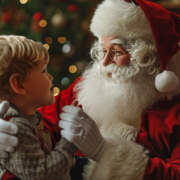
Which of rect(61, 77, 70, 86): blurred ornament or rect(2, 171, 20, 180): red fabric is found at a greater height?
rect(2, 171, 20, 180): red fabric

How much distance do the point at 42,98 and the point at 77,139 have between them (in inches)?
8.0

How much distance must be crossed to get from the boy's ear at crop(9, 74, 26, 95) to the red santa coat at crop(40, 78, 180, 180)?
1.30 feet

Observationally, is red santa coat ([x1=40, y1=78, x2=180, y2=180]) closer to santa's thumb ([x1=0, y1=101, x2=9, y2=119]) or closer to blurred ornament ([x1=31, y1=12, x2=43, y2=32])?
santa's thumb ([x1=0, y1=101, x2=9, y2=119])

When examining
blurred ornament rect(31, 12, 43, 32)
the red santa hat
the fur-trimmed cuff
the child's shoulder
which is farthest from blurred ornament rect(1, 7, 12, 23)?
the fur-trimmed cuff

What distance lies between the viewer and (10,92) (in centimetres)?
98

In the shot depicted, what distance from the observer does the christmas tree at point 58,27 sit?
2080 mm

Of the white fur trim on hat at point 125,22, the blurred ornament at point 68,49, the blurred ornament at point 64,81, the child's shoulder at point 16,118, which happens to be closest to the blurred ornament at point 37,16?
the blurred ornament at point 68,49

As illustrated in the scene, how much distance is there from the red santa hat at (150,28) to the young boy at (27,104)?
0.48m

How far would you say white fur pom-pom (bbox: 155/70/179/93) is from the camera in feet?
4.08

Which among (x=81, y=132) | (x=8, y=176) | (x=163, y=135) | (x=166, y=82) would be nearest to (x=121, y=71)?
(x=166, y=82)

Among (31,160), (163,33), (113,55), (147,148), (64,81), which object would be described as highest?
(163,33)

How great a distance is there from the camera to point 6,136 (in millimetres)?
915

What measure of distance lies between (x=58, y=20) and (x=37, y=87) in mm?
1225

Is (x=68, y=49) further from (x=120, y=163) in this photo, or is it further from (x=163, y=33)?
(x=120, y=163)
